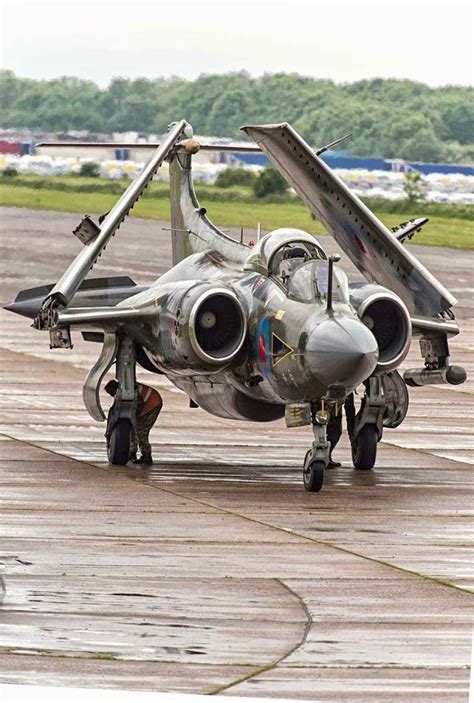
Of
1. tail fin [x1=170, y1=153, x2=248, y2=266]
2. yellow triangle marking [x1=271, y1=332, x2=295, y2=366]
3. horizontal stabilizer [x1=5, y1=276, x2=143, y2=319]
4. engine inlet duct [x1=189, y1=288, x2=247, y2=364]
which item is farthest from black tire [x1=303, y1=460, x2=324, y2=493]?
horizontal stabilizer [x1=5, y1=276, x2=143, y2=319]

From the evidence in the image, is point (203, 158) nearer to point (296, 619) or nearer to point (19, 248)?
point (19, 248)

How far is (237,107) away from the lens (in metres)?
32.2

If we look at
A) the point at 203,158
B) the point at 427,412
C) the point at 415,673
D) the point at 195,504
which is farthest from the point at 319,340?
the point at 203,158

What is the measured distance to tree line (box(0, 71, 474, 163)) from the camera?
25234 mm

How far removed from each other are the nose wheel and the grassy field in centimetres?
1563

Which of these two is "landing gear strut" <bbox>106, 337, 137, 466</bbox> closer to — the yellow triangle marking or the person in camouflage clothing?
the person in camouflage clothing

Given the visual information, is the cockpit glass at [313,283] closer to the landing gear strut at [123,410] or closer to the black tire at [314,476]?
the black tire at [314,476]

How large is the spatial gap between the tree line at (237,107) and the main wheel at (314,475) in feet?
15.7

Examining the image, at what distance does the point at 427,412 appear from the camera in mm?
28312

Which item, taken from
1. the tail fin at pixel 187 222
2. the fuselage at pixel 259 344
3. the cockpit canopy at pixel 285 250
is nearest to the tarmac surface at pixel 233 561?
the fuselage at pixel 259 344

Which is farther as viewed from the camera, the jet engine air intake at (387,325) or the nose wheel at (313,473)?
the jet engine air intake at (387,325)

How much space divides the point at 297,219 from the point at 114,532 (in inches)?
889

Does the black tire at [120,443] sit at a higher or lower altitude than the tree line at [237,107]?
lower

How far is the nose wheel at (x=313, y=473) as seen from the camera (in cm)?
1898
